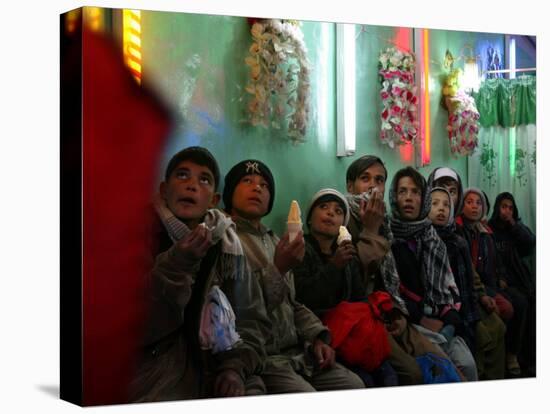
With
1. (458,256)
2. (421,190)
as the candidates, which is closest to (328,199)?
(421,190)

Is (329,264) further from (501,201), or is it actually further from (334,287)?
(501,201)

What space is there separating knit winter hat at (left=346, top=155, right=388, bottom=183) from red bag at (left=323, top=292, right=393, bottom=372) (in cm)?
76

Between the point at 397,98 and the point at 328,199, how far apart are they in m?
0.85

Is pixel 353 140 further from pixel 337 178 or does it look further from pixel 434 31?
pixel 434 31

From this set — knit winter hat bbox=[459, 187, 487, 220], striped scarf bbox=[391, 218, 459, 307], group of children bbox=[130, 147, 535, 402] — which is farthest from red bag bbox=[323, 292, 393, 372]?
knit winter hat bbox=[459, 187, 487, 220]

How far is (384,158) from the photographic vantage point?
848cm

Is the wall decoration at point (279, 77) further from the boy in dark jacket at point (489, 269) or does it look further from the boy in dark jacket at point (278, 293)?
the boy in dark jacket at point (489, 269)

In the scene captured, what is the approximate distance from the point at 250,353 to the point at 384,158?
1593 millimetres

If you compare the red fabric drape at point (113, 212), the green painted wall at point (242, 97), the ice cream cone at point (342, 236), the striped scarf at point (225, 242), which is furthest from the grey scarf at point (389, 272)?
the red fabric drape at point (113, 212)

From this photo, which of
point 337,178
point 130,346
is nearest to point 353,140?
point 337,178

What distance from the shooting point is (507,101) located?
355 inches

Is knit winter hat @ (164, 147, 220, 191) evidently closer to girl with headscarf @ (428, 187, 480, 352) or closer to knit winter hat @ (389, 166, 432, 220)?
knit winter hat @ (389, 166, 432, 220)

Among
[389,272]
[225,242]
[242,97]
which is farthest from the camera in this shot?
[389,272]

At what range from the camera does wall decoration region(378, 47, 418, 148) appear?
27.7ft
